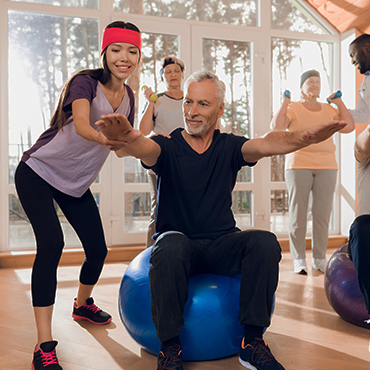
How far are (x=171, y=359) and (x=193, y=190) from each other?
0.68 m

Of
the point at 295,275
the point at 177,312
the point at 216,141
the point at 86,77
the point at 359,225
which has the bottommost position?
the point at 295,275

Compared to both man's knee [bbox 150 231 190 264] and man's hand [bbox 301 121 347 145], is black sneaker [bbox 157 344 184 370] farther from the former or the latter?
man's hand [bbox 301 121 347 145]

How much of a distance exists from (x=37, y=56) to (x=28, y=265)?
6.62 ft

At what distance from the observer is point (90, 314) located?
7.31 ft

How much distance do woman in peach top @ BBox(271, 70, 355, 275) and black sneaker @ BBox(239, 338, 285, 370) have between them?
6.20 ft

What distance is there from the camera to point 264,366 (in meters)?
1.56

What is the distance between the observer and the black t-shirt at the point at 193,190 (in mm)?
1783

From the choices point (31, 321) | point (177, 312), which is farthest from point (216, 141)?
point (31, 321)

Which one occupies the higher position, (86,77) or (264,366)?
(86,77)

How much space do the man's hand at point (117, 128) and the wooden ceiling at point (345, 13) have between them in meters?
3.76

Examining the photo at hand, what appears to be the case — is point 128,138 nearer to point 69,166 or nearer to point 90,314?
point 69,166

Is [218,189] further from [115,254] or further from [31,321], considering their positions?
[115,254]

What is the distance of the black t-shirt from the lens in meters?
1.78

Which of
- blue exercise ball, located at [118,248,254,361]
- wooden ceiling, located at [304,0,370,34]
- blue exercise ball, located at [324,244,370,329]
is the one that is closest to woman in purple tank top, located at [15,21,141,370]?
blue exercise ball, located at [118,248,254,361]
